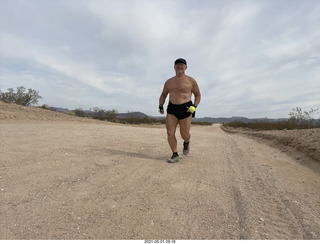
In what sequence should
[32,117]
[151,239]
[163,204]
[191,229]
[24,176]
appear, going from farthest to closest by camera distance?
[32,117] < [24,176] < [163,204] < [191,229] < [151,239]

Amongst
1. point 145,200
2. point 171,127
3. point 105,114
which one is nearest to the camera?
point 145,200

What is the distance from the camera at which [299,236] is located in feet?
4.92

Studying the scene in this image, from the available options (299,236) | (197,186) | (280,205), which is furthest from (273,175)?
(299,236)

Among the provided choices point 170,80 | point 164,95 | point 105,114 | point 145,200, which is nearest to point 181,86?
point 170,80

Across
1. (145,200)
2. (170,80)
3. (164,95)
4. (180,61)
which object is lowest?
(145,200)

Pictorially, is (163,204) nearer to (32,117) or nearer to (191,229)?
(191,229)

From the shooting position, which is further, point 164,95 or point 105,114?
point 105,114

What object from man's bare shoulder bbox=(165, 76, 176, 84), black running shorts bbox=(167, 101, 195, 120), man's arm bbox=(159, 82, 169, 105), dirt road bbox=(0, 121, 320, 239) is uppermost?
man's bare shoulder bbox=(165, 76, 176, 84)

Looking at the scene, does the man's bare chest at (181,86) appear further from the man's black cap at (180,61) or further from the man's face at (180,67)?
the man's black cap at (180,61)

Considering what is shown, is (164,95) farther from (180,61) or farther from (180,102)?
(180,61)

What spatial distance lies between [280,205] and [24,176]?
3031 millimetres

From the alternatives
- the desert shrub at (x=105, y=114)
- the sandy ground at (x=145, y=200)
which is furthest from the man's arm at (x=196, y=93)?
the desert shrub at (x=105, y=114)

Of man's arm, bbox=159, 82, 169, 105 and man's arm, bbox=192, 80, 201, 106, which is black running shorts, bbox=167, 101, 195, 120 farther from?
man's arm, bbox=159, 82, 169, 105

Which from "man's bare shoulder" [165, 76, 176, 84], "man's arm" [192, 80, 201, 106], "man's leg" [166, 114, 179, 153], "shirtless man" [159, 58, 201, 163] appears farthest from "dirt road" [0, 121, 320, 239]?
"man's bare shoulder" [165, 76, 176, 84]
